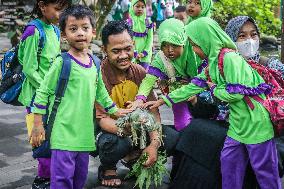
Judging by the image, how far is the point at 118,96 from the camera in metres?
4.30

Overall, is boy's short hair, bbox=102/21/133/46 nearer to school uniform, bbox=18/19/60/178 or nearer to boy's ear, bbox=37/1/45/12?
school uniform, bbox=18/19/60/178

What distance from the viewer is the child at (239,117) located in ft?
11.0

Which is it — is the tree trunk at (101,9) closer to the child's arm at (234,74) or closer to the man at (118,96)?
the man at (118,96)

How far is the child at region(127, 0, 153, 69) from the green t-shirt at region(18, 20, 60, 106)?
4465 mm

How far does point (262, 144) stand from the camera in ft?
11.1

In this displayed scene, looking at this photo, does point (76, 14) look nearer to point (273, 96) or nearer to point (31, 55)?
point (31, 55)

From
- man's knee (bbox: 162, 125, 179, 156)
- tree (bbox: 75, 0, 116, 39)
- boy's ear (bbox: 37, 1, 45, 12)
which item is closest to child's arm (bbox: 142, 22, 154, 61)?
tree (bbox: 75, 0, 116, 39)

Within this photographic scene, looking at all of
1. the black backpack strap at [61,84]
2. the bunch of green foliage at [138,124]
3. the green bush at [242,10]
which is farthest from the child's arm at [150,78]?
the green bush at [242,10]

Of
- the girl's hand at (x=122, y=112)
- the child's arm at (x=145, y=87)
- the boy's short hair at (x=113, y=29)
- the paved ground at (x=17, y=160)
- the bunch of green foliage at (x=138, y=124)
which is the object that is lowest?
the paved ground at (x=17, y=160)

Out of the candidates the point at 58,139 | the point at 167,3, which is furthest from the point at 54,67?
the point at 167,3

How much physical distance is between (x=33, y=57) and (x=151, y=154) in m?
1.30

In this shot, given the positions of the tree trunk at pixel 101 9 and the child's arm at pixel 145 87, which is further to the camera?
the tree trunk at pixel 101 9

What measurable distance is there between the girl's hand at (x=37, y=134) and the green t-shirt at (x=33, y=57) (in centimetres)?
62

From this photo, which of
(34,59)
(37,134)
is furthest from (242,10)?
(37,134)
